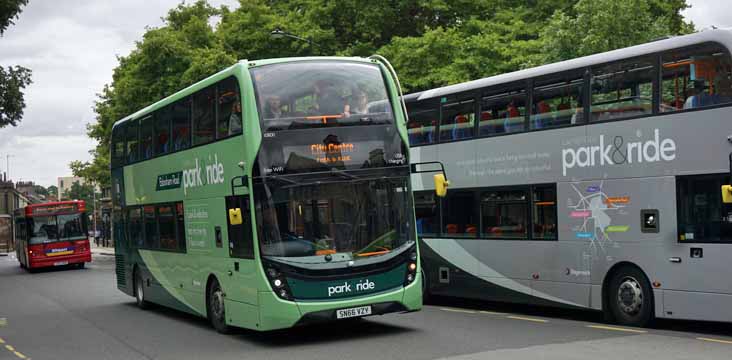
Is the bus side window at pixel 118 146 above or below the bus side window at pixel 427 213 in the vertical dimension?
above

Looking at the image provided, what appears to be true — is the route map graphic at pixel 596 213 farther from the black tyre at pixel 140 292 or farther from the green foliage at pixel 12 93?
the green foliage at pixel 12 93

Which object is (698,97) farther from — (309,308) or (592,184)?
(309,308)

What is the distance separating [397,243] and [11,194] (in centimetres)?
15334

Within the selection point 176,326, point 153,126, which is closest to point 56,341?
point 176,326

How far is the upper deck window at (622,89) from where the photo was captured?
13.6 metres

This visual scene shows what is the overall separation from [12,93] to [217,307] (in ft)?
57.1

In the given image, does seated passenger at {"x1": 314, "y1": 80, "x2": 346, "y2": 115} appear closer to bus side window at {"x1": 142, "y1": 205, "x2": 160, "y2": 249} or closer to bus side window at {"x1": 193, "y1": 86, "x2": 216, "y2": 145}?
bus side window at {"x1": 193, "y1": 86, "x2": 216, "y2": 145}

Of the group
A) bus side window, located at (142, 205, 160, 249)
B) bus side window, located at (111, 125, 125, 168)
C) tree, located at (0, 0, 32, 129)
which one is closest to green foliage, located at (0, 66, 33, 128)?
tree, located at (0, 0, 32, 129)

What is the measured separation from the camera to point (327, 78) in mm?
13344

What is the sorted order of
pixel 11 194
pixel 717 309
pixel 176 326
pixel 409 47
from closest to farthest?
pixel 717 309 → pixel 176 326 → pixel 409 47 → pixel 11 194

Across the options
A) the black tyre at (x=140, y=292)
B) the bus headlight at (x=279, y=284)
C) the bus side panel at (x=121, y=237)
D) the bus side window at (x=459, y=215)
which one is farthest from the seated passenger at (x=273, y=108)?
the bus side panel at (x=121, y=237)

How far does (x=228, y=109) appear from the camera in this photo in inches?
547

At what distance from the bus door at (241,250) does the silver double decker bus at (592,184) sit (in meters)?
5.01

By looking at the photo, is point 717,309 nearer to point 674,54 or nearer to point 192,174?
point 674,54
